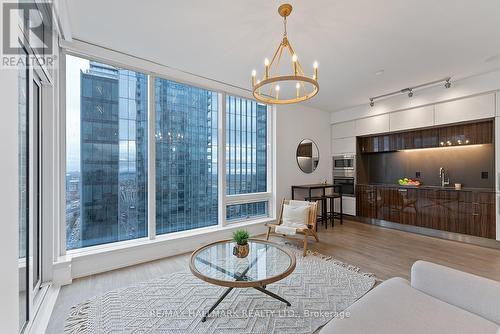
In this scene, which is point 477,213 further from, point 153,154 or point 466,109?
point 153,154

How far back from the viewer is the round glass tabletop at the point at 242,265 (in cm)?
183

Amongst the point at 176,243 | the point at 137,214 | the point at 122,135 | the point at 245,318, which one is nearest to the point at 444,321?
the point at 245,318

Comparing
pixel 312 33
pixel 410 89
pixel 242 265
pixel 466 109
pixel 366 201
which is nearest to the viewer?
pixel 242 265

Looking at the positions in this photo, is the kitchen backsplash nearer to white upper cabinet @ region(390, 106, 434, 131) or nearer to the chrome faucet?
the chrome faucet

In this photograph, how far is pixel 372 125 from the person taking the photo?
520cm

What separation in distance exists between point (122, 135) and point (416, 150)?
5.73 meters

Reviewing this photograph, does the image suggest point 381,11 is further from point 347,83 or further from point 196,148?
point 196,148

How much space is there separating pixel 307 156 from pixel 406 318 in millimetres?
4342

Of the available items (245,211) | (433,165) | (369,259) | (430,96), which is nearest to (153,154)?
(245,211)

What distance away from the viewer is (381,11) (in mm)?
2209

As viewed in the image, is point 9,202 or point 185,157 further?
point 185,157

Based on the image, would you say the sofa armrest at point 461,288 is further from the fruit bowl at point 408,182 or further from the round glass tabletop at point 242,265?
the fruit bowl at point 408,182

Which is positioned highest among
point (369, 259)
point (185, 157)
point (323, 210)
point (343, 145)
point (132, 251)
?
point (343, 145)

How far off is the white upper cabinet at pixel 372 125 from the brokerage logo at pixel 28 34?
18.1ft
